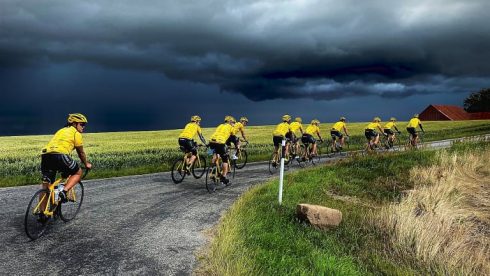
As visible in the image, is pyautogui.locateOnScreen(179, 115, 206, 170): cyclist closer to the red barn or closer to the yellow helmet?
the yellow helmet

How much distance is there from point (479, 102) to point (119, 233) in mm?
119475

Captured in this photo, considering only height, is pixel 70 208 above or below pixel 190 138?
below

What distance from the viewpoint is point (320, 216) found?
8.66 metres

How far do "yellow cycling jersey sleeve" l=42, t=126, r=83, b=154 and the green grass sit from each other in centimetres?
325

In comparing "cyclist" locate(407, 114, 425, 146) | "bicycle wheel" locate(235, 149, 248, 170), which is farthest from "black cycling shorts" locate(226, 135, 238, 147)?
"cyclist" locate(407, 114, 425, 146)

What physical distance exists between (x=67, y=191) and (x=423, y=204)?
28.8 feet

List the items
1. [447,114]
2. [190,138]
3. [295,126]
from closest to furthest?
[190,138], [295,126], [447,114]

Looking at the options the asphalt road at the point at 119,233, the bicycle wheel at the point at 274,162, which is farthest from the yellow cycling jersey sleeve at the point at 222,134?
the bicycle wheel at the point at 274,162

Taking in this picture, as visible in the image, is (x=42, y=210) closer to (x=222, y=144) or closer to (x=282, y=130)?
(x=222, y=144)

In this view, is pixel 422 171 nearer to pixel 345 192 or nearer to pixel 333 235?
pixel 345 192

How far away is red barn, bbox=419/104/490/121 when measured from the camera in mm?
97688

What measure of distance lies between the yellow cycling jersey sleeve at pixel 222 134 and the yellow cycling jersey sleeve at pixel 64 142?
213 inches

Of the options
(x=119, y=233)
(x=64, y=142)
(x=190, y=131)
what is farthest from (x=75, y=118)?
(x=190, y=131)

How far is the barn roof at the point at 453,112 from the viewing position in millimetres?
98562
